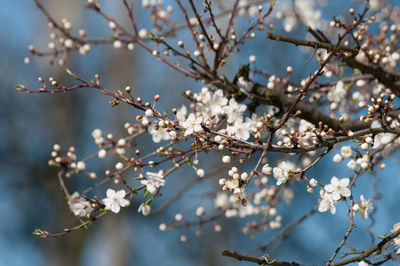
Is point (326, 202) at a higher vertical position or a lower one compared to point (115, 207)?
higher

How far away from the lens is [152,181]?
1671mm

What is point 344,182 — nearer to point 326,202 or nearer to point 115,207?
point 326,202

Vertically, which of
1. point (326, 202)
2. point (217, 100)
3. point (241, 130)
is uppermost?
point (217, 100)

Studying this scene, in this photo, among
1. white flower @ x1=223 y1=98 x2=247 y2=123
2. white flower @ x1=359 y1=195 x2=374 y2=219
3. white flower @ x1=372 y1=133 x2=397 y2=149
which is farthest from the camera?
white flower @ x1=223 y1=98 x2=247 y2=123

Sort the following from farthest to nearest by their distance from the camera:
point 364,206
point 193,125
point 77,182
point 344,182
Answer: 1. point 77,182
2. point 364,206
3. point 344,182
4. point 193,125

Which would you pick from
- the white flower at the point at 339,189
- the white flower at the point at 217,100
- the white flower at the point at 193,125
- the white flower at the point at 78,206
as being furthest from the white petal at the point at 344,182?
the white flower at the point at 78,206

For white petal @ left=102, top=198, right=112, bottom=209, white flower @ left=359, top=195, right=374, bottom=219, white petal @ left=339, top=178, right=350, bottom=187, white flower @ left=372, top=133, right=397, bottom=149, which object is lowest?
white petal @ left=102, top=198, right=112, bottom=209

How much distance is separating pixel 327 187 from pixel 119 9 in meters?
10.0

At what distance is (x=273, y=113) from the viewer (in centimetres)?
231

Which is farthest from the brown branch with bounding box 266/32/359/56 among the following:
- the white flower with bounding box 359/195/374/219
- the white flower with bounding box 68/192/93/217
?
the white flower with bounding box 68/192/93/217

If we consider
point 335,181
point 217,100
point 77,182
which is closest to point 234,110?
point 217,100

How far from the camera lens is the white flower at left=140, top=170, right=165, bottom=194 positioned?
5.39ft

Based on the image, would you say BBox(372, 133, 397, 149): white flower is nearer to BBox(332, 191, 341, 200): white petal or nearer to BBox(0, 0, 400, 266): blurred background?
BBox(332, 191, 341, 200): white petal

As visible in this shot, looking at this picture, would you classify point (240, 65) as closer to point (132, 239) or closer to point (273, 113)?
point (273, 113)
